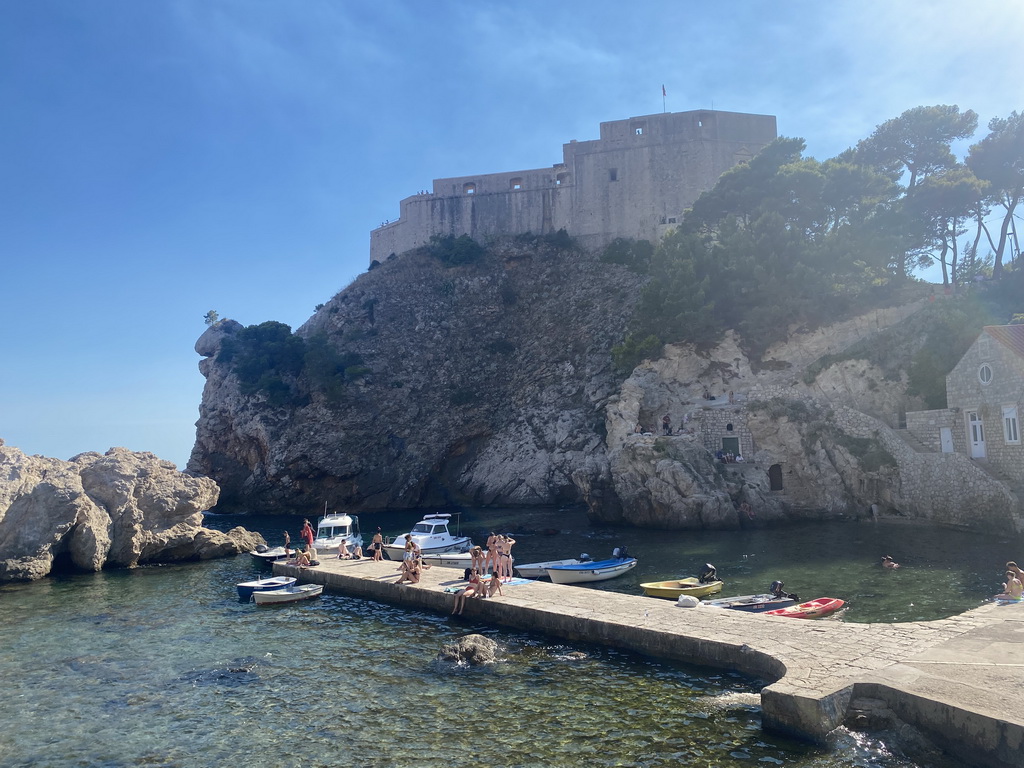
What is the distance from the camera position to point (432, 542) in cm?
2456

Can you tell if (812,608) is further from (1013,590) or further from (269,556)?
(269,556)

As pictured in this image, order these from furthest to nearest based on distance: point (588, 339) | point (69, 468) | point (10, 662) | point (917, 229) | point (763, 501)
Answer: point (588, 339), point (917, 229), point (763, 501), point (69, 468), point (10, 662)

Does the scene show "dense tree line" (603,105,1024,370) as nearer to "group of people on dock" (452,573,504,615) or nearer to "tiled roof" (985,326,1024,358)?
"tiled roof" (985,326,1024,358)

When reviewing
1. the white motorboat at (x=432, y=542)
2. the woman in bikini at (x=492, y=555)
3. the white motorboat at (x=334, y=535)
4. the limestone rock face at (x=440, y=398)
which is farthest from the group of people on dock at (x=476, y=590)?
the limestone rock face at (x=440, y=398)

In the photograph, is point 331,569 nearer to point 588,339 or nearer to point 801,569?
point 801,569

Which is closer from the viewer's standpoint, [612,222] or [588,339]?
[588,339]

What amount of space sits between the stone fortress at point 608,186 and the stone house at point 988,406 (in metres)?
27.7

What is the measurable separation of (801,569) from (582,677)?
10816mm

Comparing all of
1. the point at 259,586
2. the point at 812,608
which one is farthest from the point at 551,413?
the point at 812,608

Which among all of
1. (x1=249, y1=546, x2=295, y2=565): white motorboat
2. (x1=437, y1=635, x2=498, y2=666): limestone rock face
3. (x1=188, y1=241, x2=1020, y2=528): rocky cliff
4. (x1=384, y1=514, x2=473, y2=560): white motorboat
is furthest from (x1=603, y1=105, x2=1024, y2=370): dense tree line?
(x1=437, y1=635, x2=498, y2=666): limestone rock face

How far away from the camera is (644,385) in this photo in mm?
35625

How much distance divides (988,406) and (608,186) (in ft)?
111

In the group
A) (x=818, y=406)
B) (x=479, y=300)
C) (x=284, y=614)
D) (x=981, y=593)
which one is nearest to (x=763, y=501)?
(x=818, y=406)

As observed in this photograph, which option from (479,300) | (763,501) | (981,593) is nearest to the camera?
(981,593)
